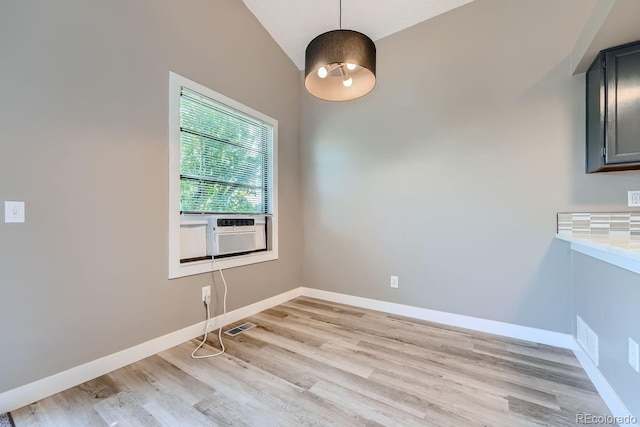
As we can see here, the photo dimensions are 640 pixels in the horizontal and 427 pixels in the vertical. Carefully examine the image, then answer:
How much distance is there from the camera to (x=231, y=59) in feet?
8.77

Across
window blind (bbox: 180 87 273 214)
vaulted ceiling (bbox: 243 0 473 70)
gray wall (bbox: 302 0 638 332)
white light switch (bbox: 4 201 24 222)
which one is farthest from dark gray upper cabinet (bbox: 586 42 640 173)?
white light switch (bbox: 4 201 24 222)

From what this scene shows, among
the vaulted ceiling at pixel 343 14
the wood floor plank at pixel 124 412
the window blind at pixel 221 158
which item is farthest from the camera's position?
the vaulted ceiling at pixel 343 14

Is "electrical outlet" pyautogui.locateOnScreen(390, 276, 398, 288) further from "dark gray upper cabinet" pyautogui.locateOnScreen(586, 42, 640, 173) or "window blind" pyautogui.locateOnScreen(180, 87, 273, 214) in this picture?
"dark gray upper cabinet" pyautogui.locateOnScreen(586, 42, 640, 173)

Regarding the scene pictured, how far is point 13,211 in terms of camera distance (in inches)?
57.9

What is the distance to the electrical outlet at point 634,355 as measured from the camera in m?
1.20

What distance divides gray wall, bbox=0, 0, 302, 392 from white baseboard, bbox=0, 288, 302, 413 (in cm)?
4

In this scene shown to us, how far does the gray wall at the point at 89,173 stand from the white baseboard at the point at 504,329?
60.4 inches

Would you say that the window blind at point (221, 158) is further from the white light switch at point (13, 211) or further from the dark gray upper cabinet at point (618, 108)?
the dark gray upper cabinet at point (618, 108)

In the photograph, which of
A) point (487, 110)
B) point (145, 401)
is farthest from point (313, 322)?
point (487, 110)

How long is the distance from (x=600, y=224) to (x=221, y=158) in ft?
10.5

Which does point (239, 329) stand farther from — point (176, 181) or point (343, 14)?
point (343, 14)

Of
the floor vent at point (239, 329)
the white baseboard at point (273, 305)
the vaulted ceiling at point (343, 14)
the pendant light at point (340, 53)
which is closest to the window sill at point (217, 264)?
the white baseboard at point (273, 305)

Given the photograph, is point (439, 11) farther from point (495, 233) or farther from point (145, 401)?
point (145, 401)

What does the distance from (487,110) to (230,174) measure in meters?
2.49
